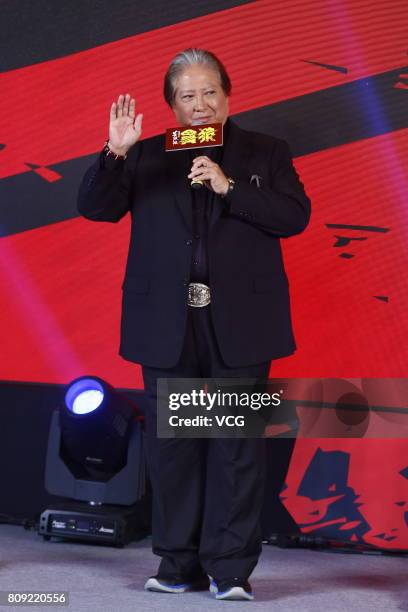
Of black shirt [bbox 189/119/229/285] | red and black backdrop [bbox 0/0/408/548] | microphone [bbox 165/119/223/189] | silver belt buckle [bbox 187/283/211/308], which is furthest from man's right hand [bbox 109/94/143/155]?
red and black backdrop [bbox 0/0/408/548]

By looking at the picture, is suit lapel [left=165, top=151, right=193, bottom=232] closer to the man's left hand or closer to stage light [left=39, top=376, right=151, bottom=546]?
the man's left hand

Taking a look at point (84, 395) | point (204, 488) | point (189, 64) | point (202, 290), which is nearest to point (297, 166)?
point (189, 64)

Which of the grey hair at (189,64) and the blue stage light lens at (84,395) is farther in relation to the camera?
the blue stage light lens at (84,395)

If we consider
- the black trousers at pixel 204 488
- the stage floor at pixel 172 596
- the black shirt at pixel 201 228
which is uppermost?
the black shirt at pixel 201 228

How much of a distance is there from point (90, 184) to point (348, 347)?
4.30 ft

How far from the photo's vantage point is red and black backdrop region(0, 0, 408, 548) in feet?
11.7

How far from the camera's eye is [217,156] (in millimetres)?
2873

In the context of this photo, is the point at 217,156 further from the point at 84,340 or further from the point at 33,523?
the point at 33,523

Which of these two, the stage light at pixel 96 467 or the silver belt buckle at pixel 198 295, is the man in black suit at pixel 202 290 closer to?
the silver belt buckle at pixel 198 295

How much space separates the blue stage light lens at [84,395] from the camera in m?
3.55

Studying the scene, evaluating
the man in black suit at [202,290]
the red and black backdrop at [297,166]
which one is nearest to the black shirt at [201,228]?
the man in black suit at [202,290]

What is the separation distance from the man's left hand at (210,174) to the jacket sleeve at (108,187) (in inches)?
9.6

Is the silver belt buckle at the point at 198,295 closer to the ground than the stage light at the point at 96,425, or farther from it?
farther from it

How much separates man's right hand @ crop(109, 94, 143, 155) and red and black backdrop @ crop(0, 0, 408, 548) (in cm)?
110
